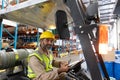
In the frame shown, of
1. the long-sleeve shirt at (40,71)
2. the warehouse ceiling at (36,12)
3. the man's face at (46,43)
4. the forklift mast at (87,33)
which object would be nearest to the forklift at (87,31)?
the forklift mast at (87,33)

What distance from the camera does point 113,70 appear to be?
4.22 metres

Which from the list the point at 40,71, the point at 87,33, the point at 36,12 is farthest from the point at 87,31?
the point at 36,12

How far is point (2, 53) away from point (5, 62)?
0.20m

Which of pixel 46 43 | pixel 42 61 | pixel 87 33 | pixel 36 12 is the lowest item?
pixel 42 61

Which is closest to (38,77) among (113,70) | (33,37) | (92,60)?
(92,60)

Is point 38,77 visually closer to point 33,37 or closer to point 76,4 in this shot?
point 76,4

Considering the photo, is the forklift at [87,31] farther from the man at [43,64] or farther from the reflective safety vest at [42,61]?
the reflective safety vest at [42,61]

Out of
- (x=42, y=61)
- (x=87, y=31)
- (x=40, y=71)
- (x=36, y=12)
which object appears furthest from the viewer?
(x=36, y=12)

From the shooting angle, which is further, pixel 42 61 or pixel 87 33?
pixel 42 61

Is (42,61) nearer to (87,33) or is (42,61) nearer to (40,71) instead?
(40,71)

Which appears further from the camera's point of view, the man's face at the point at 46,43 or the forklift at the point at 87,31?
the man's face at the point at 46,43

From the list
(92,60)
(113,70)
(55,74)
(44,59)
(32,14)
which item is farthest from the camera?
(113,70)

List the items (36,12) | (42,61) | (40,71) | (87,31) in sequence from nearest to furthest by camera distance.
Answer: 1. (87,31)
2. (40,71)
3. (42,61)
4. (36,12)

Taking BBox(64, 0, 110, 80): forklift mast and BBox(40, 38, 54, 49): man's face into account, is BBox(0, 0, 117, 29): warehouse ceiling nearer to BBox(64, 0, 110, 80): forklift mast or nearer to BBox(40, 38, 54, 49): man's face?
BBox(40, 38, 54, 49): man's face
